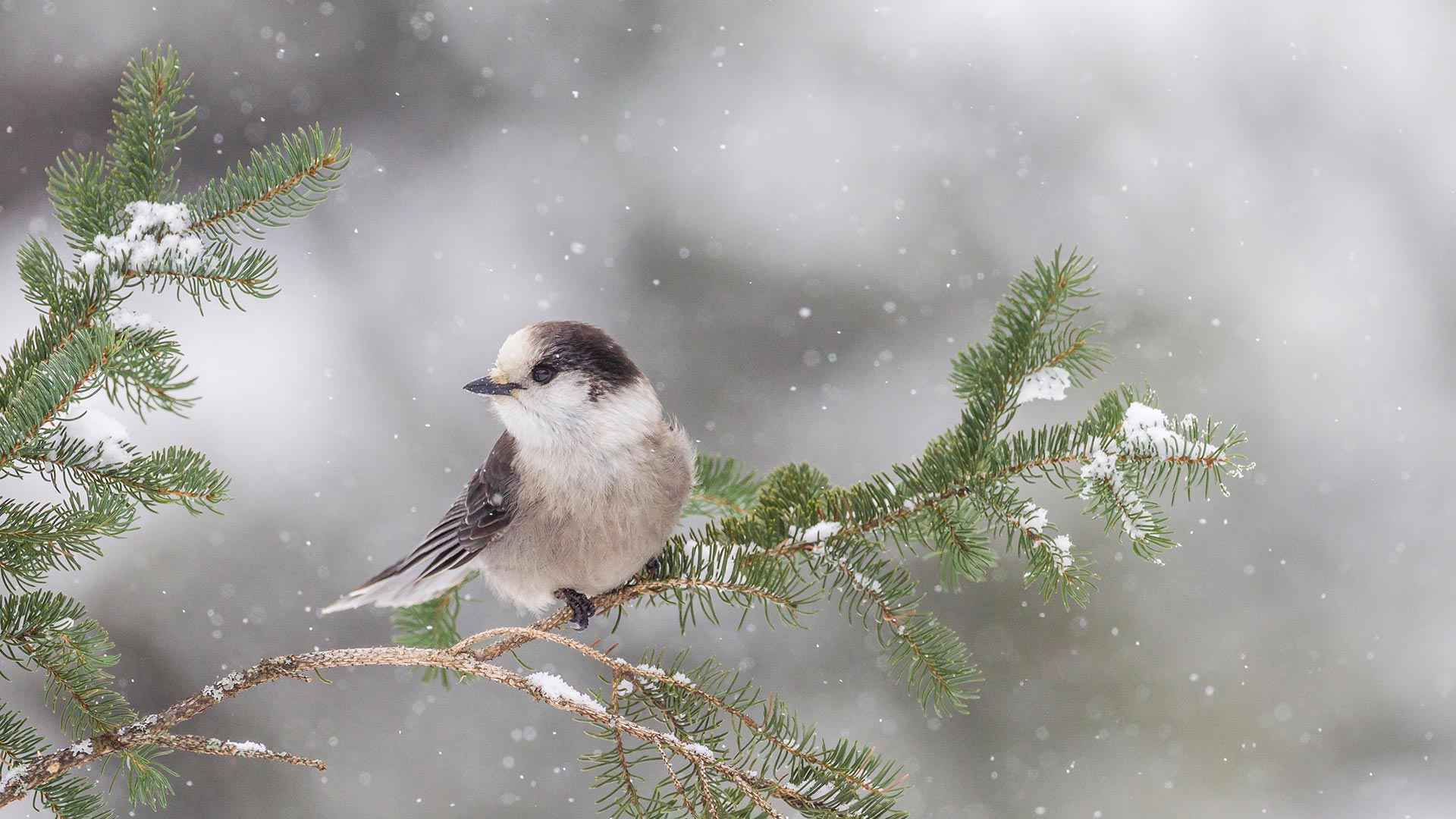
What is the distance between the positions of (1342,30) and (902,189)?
6.99 feet

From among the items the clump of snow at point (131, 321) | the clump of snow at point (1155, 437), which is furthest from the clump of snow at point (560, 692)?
the clump of snow at point (1155, 437)

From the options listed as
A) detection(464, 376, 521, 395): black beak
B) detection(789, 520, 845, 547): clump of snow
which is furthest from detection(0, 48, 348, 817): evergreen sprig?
detection(789, 520, 845, 547): clump of snow

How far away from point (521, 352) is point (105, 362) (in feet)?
3.13

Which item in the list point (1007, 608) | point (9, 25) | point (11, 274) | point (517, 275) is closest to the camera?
point (11, 274)

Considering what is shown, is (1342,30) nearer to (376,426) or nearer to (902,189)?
(902,189)

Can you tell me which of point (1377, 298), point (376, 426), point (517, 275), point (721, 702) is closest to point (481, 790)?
point (376, 426)

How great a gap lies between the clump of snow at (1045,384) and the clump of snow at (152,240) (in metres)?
1.14

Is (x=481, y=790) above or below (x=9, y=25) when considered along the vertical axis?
below

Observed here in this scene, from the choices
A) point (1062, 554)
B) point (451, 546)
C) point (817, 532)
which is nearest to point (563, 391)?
point (451, 546)

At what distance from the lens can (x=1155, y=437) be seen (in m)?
1.31

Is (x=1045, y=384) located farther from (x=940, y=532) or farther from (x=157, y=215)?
(x=157, y=215)

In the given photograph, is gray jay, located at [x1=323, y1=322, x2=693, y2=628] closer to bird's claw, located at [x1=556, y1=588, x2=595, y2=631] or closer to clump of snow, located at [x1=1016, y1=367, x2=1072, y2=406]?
bird's claw, located at [x1=556, y1=588, x2=595, y2=631]

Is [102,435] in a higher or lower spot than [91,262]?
lower

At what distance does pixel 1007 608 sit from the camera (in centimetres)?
406
